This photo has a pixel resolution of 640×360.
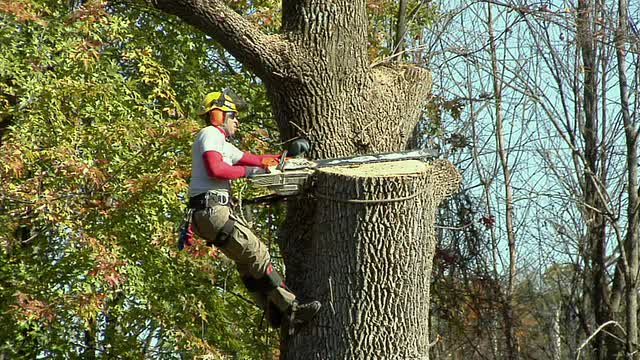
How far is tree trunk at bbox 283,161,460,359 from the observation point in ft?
15.9

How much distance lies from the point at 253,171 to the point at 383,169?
0.79m

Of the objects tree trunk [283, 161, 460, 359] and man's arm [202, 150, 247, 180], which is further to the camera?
man's arm [202, 150, 247, 180]

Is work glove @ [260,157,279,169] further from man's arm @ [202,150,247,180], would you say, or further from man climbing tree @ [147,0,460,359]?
man climbing tree @ [147,0,460,359]

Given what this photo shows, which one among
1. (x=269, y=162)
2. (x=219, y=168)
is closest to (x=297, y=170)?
(x=269, y=162)

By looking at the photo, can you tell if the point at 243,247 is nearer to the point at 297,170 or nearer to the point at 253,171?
the point at 253,171

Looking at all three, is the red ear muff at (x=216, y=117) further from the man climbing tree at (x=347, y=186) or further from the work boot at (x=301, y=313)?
the work boot at (x=301, y=313)

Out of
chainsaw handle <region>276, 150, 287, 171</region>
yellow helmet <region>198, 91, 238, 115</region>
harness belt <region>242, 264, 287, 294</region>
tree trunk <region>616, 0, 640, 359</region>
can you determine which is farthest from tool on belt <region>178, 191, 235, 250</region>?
tree trunk <region>616, 0, 640, 359</region>

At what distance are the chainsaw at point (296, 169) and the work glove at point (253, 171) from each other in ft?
0.08

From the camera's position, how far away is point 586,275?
13.4 m

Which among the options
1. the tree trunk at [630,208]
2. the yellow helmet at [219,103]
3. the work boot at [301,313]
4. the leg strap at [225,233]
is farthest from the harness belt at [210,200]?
the tree trunk at [630,208]

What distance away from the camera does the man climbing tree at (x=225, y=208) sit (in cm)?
526

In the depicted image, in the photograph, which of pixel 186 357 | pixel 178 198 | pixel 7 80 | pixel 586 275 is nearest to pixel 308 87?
pixel 178 198

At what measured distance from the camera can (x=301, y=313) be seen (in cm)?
496

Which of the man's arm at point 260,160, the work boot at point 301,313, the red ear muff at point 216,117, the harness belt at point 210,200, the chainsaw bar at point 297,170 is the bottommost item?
the work boot at point 301,313
